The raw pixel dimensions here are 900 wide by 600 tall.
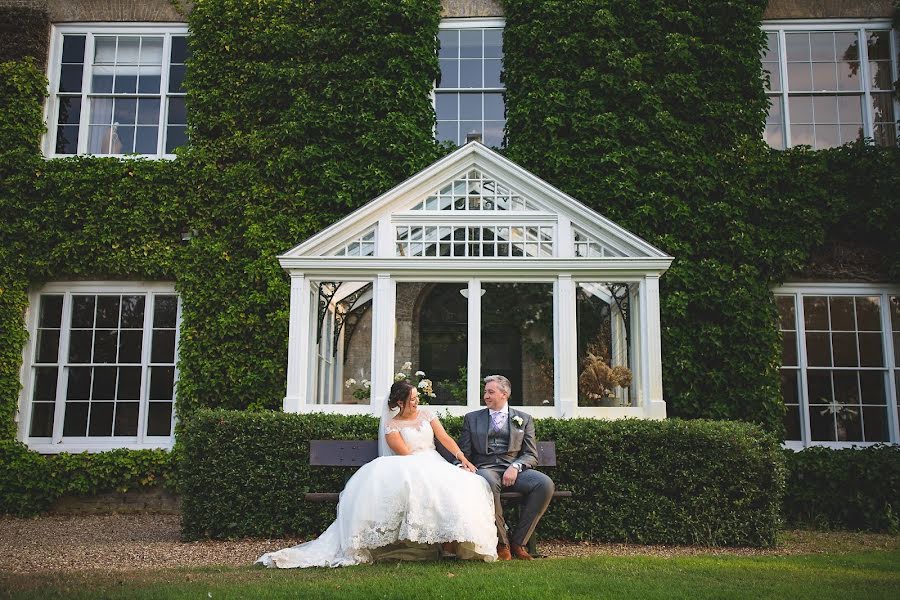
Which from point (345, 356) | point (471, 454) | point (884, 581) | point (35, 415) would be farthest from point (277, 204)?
point (884, 581)

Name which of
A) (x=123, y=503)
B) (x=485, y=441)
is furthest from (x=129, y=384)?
(x=485, y=441)

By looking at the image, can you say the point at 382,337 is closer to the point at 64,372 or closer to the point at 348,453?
the point at 348,453

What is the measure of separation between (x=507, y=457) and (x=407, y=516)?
4.37 feet

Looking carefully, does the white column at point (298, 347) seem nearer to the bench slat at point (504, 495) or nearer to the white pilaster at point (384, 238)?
the white pilaster at point (384, 238)

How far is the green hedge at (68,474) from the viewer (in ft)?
34.5

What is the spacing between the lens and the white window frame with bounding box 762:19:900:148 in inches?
452

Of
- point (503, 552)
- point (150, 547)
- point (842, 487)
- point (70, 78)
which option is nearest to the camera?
point (503, 552)

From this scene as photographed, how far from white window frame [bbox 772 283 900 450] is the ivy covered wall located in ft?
1.24

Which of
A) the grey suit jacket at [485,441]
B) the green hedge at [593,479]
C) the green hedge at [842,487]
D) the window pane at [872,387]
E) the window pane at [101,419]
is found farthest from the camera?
the window pane at [101,419]

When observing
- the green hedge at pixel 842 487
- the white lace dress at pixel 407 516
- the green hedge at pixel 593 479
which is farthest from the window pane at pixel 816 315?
the white lace dress at pixel 407 516

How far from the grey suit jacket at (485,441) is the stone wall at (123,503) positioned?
206 inches

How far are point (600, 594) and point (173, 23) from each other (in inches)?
419

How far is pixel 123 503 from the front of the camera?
10.7 m

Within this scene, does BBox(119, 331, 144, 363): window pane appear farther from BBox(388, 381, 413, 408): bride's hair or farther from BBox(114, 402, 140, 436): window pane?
BBox(388, 381, 413, 408): bride's hair
